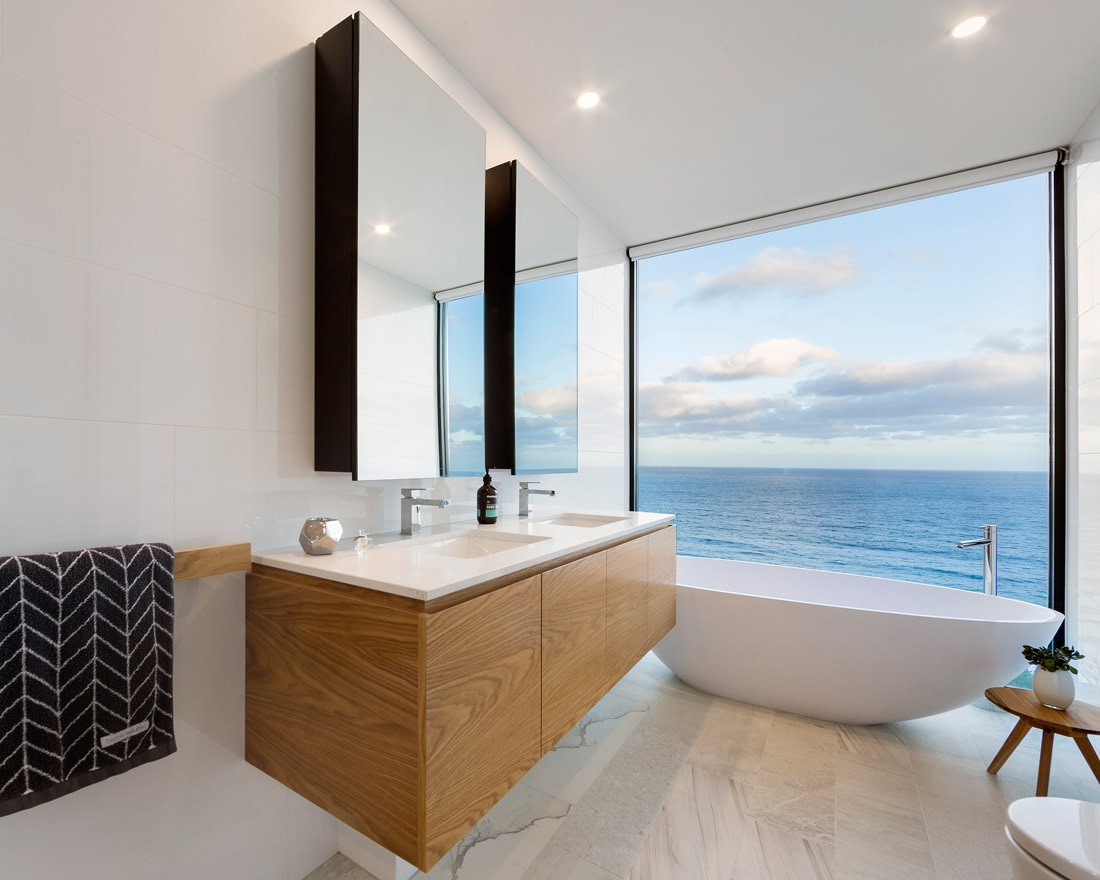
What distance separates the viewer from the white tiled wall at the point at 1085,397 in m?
1.99

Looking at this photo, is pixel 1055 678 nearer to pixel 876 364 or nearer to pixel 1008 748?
pixel 1008 748

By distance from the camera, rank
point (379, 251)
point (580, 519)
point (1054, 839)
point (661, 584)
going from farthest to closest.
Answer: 1. point (580, 519)
2. point (661, 584)
3. point (379, 251)
4. point (1054, 839)

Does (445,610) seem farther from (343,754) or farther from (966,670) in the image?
(966,670)

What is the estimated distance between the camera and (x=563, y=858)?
1.41 meters

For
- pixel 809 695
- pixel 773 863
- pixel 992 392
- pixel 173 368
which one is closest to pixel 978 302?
pixel 992 392

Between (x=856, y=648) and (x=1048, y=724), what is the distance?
0.54 meters

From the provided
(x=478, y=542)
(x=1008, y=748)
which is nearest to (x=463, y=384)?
(x=478, y=542)

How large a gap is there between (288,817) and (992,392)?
4.14 metres

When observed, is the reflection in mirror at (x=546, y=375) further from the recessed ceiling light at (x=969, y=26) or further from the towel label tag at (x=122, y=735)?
the recessed ceiling light at (x=969, y=26)

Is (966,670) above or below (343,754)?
below

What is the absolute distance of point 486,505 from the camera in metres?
1.83

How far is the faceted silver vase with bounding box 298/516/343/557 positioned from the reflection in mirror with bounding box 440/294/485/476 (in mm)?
556

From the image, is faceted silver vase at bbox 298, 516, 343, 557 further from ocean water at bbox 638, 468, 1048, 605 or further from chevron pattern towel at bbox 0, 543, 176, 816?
ocean water at bbox 638, 468, 1048, 605

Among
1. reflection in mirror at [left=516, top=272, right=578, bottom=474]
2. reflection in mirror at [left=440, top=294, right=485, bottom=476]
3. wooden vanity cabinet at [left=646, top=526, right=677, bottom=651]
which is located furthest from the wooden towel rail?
wooden vanity cabinet at [left=646, top=526, right=677, bottom=651]
